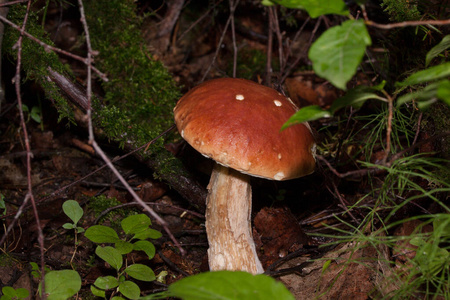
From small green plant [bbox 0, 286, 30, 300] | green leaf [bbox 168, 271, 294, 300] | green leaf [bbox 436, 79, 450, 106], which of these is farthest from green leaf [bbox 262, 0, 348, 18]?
small green plant [bbox 0, 286, 30, 300]

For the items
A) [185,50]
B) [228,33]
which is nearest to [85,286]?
[185,50]

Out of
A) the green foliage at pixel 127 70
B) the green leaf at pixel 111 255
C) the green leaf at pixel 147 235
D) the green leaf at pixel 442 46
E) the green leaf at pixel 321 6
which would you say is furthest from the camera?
the green foliage at pixel 127 70

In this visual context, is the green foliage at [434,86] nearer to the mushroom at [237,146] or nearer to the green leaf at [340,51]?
the green leaf at [340,51]

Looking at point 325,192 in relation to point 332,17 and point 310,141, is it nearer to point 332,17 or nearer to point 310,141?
point 310,141

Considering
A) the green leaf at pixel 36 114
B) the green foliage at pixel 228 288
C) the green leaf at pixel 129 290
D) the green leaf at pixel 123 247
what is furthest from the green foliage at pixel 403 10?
the green leaf at pixel 36 114

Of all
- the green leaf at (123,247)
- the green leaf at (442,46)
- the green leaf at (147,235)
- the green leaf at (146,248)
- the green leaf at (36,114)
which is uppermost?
the green leaf at (442,46)

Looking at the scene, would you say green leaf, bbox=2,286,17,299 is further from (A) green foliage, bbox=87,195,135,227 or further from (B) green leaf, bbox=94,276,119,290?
(A) green foliage, bbox=87,195,135,227
